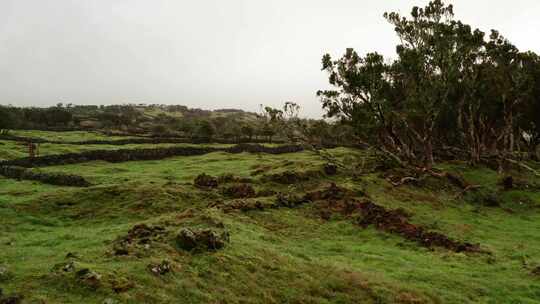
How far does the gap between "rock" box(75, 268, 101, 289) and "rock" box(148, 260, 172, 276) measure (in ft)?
4.86

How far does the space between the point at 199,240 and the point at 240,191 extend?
12.9 meters

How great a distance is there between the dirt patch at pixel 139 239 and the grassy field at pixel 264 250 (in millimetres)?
196

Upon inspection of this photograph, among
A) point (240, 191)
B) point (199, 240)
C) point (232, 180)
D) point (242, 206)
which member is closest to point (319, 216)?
point (242, 206)

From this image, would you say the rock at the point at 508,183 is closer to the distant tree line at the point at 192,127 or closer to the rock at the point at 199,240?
the distant tree line at the point at 192,127

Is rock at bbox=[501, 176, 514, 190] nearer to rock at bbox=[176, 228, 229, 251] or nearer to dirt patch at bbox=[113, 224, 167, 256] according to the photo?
rock at bbox=[176, 228, 229, 251]

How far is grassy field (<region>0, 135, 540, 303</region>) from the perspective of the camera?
12195 millimetres

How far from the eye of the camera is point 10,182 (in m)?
30.5

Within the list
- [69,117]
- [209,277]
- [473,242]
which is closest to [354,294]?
[209,277]

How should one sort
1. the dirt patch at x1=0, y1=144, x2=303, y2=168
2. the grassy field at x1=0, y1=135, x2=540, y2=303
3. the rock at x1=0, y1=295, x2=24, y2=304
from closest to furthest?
the rock at x1=0, y1=295, x2=24, y2=304 → the grassy field at x1=0, y1=135, x2=540, y2=303 → the dirt patch at x1=0, y1=144, x2=303, y2=168

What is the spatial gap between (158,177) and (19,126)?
2315 inches

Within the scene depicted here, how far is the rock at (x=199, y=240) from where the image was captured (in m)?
14.6

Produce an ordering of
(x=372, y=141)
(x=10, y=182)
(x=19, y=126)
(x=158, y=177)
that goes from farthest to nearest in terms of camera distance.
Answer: (x=19, y=126)
(x=372, y=141)
(x=158, y=177)
(x=10, y=182)

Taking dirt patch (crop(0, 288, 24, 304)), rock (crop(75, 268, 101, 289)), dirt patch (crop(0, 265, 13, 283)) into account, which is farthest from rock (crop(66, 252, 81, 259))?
dirt patch (crop(0, 288, 24, 304))

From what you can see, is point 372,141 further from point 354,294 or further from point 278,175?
point 354,294
